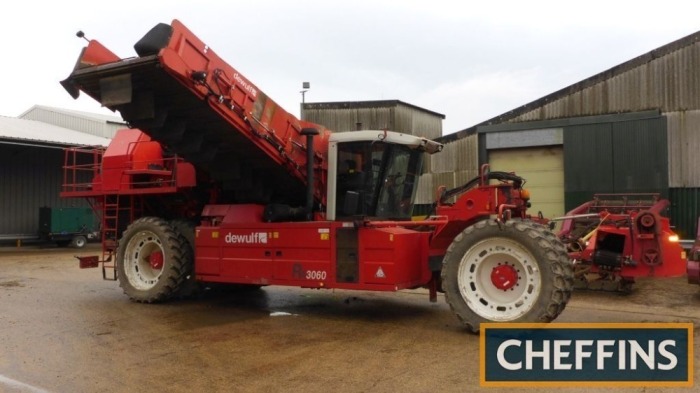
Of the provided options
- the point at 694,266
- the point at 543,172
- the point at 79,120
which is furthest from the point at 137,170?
the point at 79,120

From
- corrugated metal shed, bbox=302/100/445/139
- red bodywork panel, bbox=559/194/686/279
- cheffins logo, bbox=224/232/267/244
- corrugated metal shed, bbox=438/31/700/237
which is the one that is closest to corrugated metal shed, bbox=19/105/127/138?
corrugated metal shed, bbox=302/100/445/139

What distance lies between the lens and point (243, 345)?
6.38 m

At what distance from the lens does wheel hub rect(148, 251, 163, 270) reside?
9.58 meters

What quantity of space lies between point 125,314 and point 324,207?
11.3 ft

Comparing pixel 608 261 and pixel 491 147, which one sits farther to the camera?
pixel 491 147

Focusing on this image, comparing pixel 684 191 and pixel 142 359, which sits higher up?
pixel 684 191

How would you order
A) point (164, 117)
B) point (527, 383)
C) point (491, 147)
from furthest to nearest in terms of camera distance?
A: point (491, 147) < point (164, 117) < point (527, 383)

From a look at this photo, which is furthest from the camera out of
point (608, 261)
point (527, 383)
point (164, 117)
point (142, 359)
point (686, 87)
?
point (686, 87)

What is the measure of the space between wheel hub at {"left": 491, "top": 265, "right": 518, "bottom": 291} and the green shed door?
38.7 feet

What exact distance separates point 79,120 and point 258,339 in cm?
3505

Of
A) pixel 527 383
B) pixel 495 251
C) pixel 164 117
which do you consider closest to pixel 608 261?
pixel 495 251

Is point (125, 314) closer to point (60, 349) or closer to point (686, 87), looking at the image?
point (60, 349)

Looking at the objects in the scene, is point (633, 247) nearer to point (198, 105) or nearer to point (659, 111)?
point (198, 105)

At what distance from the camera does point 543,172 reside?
58.0ft
